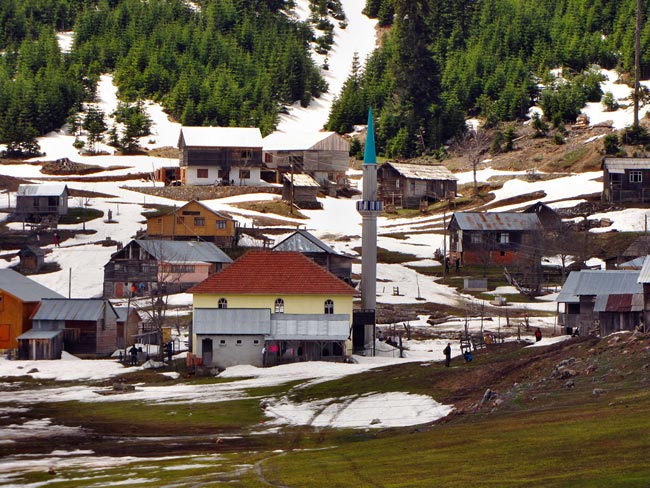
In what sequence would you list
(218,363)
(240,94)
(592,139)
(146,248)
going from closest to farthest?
(218,363)
(146,248)
(592,139)
(240,94)

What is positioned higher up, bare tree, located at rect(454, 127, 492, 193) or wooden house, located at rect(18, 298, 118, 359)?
bare tree, located at rect(454, 127, 492, 193)

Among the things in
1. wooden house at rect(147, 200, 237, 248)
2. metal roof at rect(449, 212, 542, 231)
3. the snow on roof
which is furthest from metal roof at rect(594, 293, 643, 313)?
the snow on roof

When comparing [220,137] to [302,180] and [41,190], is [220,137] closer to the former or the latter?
[302,180]

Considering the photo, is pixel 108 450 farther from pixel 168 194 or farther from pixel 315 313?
pixel 168 194

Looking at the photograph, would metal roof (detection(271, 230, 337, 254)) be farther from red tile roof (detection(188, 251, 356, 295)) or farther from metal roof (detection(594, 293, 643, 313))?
metal roof (detection(594, 293, 643, 313))

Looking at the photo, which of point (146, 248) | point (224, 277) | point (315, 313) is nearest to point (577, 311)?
point (315, 313)
